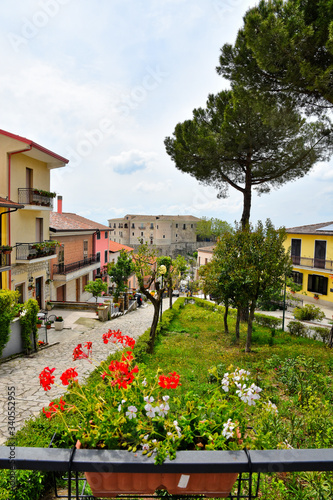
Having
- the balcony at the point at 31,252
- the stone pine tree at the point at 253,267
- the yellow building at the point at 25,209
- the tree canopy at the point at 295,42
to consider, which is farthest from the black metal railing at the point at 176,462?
the balcony at the point at 31,252

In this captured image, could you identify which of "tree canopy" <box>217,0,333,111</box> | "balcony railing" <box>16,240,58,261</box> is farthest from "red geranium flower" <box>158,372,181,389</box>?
"balcony railing" <box>16,240,58,261</box>

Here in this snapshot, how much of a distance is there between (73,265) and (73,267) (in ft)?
1.17

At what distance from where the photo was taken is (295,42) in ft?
34.0

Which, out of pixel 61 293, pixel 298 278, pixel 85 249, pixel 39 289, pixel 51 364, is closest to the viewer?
pixel 51 364

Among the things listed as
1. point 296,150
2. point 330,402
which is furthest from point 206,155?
point 330,402

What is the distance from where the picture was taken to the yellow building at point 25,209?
14.8 metres

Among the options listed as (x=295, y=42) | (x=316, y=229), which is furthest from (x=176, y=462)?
(x=316, y=229)

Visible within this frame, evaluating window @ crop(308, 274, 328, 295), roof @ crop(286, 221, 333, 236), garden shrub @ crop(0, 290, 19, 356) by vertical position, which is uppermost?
roof @ crop(286, 221, 333, 236)

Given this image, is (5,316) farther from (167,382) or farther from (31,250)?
(167,382)

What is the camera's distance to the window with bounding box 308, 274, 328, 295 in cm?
2861

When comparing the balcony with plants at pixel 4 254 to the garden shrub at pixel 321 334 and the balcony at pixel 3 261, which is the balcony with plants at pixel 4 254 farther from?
the garden shrub at pixel 321 334

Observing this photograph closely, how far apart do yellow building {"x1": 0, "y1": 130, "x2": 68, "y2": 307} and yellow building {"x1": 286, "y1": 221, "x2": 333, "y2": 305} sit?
71.7 feet

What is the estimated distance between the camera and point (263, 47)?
35.3 feet

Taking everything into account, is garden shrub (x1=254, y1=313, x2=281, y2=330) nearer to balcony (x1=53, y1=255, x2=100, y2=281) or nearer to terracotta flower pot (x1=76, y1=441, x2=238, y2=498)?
balcony (x1=53, y1=255, x2=100, y2=281)
